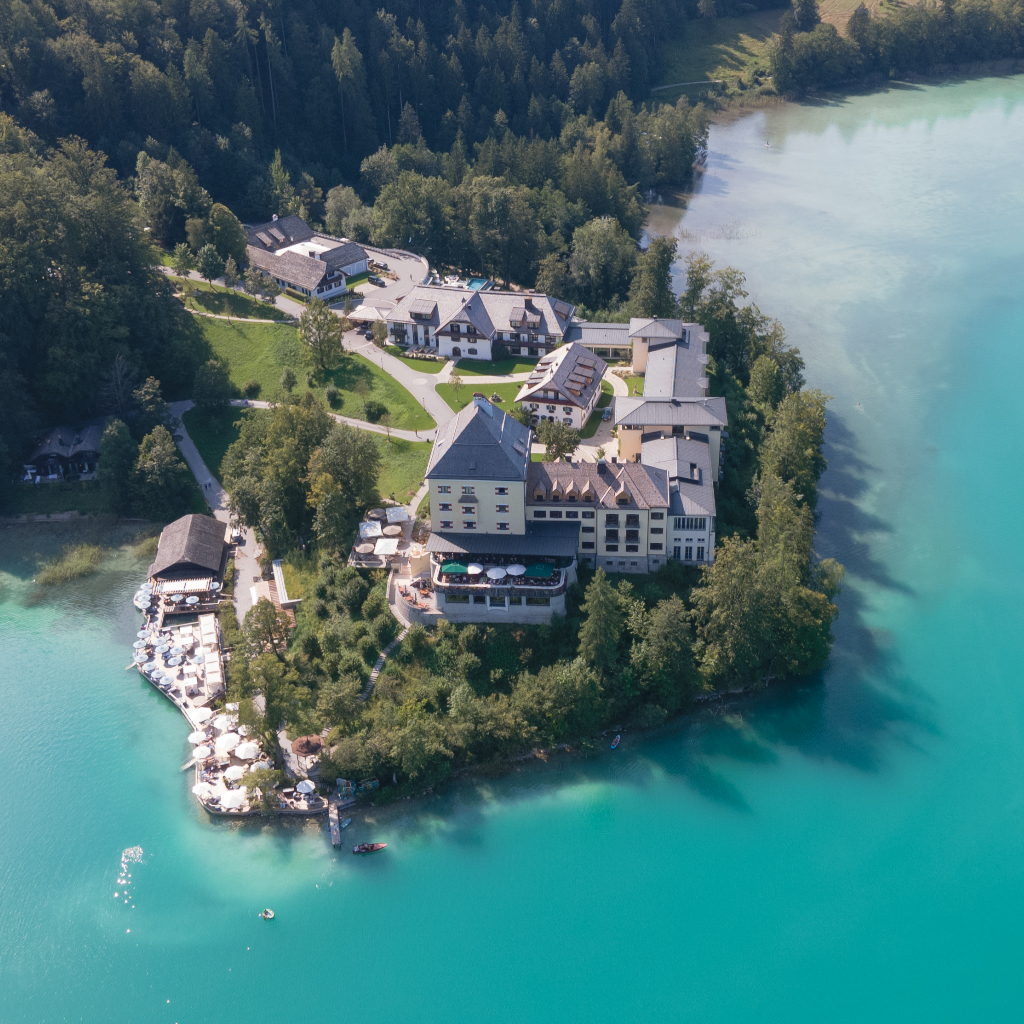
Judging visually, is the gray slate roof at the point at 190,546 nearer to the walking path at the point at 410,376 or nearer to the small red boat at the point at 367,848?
the walking path at the point at 410,376

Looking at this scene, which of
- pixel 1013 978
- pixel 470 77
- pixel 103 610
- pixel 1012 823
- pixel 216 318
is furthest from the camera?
pixel 470 77

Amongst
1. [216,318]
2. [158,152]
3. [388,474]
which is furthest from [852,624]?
[158,152]

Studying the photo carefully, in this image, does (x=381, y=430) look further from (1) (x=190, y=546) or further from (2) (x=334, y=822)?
(2) (x=334, y=822)

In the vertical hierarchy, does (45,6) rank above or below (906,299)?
above

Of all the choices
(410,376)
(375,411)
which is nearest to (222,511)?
(375,411)

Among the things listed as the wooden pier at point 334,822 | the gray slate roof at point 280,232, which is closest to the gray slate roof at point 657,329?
the gray slate roof at point 280,232

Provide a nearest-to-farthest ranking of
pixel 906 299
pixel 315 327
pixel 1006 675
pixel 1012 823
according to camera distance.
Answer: pixel 1012 823 < pixel 1006 675 < pixel 315 327 < pixel 906 299

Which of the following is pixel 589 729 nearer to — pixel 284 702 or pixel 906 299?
pixel 284 702
